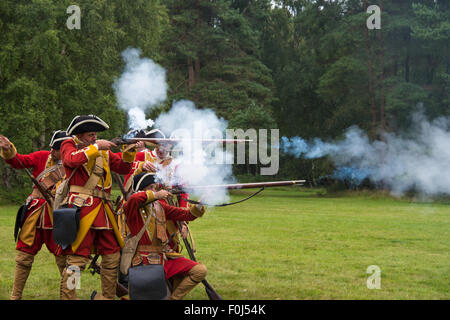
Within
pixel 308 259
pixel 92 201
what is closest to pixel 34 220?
pixel 92 201

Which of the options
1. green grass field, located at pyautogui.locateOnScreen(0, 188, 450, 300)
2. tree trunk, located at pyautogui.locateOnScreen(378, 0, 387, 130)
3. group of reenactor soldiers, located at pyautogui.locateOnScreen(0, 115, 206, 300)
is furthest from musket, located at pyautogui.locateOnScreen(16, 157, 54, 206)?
tree trunk, located at pyautogui.locateOnScreen(378, 0, 387, 130)

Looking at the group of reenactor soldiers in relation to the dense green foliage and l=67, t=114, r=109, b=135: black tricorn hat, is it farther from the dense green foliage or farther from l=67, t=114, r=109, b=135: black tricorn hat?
the dense green foliage

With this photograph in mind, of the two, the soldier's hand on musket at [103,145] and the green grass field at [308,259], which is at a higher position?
the soldier's hand on musket at [103,145]

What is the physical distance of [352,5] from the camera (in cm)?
4484

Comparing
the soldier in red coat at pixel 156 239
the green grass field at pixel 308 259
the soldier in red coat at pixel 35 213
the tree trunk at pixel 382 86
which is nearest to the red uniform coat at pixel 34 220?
the soldier in red coat at pixel 35 213

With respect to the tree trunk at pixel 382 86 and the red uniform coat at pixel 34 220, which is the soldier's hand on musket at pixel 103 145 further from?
the tree trunk at pixel 382 86

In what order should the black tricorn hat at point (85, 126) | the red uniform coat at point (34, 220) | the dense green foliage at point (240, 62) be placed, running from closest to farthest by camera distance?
the black tricorn hat at point (85, 126)
the red uniform coat at point (34, 220)
the dense green foliage at point (240, 62)

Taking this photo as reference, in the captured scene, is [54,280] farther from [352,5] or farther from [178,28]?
[352,5]

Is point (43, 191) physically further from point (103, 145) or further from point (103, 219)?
point (103, 145)

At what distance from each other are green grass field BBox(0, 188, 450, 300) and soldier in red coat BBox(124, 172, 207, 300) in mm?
1124

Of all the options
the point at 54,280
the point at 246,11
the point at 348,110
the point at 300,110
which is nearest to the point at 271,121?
the point at 348,110

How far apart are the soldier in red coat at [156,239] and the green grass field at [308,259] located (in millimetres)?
1124

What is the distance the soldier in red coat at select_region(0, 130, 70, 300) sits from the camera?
7.45 metres

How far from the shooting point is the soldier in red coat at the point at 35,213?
745 centimetres
